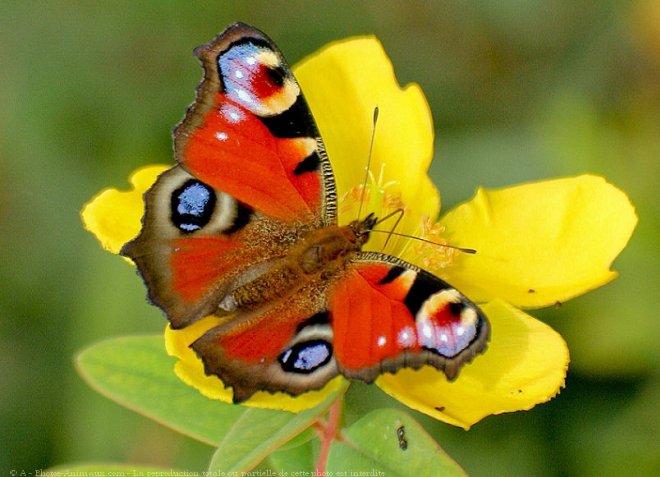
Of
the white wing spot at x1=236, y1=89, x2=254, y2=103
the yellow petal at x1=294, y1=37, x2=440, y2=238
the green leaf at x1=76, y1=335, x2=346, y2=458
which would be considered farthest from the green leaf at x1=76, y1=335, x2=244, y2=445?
the white wing spot at x1=236, y1=89, x2=254, y2=103

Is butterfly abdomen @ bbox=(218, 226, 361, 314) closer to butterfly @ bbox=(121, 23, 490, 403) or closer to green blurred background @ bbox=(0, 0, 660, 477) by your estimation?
butterfly @ bbox=(121, 23, 490, 403)

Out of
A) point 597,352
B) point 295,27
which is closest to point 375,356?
point 597,352

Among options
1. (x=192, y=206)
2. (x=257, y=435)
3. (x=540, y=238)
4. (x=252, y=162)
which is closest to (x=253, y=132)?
(x=252, y=162)

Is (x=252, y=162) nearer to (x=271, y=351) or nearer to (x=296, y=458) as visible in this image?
(x=271, y=351)

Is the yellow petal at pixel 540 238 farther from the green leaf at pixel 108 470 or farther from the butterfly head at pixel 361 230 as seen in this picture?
the green leaf at pixel 108 470

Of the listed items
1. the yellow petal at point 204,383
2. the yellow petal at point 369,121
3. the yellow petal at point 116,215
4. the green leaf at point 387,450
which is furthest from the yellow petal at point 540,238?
the yellow petal at point 116,215

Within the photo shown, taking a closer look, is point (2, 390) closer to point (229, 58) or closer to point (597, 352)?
point (229, 58)
